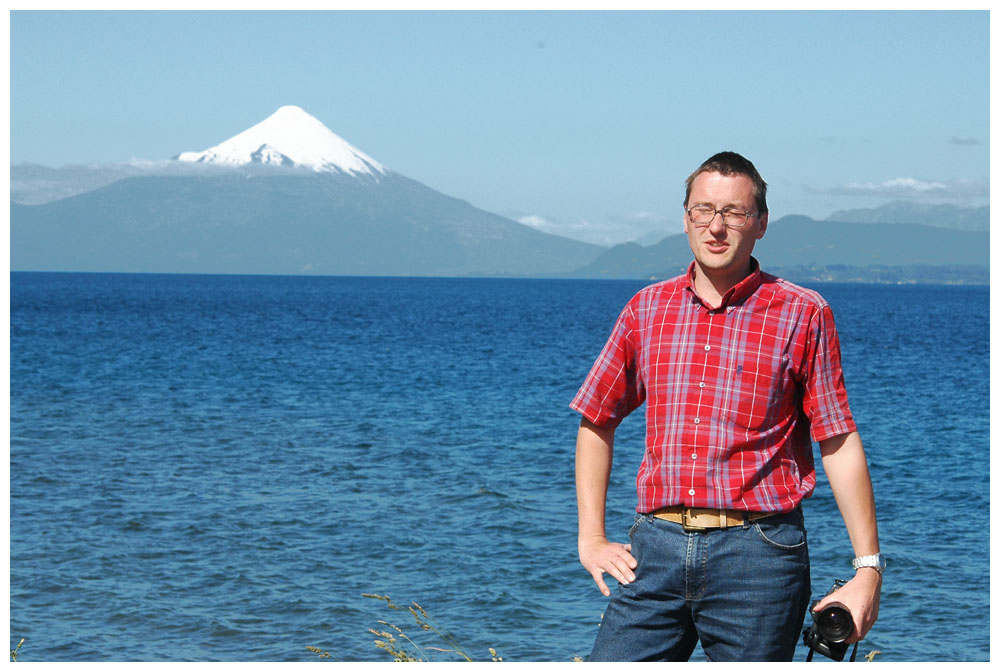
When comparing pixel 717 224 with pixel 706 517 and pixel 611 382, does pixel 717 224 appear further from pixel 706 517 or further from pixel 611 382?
pixel 706 517

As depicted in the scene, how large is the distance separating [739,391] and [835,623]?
0.80 metres

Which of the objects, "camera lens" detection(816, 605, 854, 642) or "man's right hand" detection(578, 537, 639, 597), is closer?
"camera lens" detection(816, 605, 854, 642)

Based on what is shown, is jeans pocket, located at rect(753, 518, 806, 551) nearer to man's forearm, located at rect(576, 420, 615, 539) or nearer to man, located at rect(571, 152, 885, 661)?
man, located at rect(571, 152, 885, 661)

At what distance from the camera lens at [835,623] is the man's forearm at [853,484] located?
0.20 meters

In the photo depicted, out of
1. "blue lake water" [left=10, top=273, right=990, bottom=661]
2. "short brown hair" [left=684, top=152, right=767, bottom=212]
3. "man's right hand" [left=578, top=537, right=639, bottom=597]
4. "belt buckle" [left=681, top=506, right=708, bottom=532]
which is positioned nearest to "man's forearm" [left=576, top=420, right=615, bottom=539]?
"man's right hand" [left=578, top=537, right=639, bottom=597]

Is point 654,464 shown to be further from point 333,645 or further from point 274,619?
point 274,619

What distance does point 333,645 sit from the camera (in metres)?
14.1

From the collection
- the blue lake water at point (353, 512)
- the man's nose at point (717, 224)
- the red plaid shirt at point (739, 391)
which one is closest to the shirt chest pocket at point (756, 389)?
the red plaid shirt at point (739, 391)

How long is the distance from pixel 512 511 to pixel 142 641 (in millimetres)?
8662

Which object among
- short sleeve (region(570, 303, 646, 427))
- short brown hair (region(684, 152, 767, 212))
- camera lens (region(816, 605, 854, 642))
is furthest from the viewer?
short sleeve (region(570, 303, 646, 427))

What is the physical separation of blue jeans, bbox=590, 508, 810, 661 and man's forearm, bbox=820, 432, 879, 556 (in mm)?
168

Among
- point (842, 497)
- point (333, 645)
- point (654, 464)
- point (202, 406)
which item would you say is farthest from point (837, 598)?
point (202, 406)

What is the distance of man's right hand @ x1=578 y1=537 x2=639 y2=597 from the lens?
12.7 ft

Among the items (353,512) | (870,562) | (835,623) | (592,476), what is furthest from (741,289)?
(353,512)
